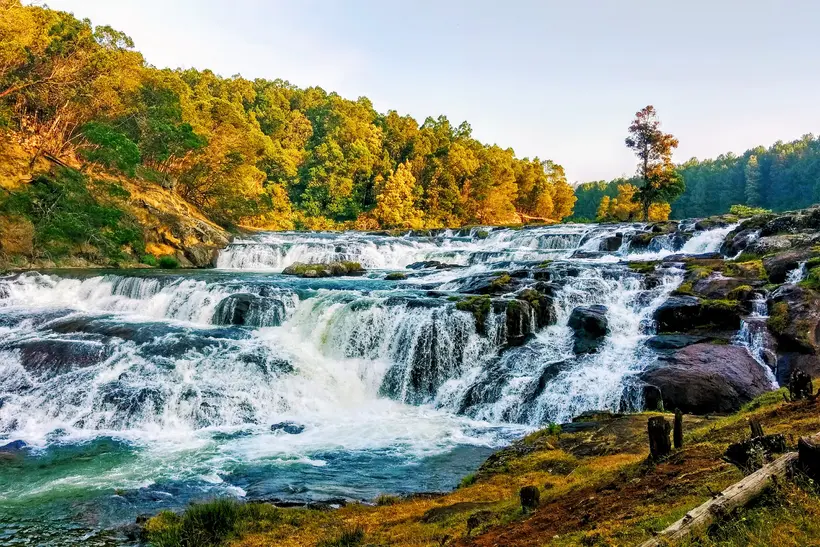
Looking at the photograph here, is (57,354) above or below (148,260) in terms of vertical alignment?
below

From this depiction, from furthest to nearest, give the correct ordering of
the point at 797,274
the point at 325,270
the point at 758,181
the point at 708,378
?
the point at 758,181 → the point at 325,270 → the point at 797,274 → the point at 708,378

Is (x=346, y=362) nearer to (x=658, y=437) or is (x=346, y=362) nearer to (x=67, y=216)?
(x=658, y=437)

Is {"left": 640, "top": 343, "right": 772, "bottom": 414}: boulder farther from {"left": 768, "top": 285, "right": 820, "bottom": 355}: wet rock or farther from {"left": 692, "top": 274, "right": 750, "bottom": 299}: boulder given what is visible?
{"left": 692, "top": 274, "right": 750, "bottom": 299}: boulder

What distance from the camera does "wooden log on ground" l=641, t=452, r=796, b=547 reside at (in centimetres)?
282

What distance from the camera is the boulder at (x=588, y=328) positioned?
12.9 meters

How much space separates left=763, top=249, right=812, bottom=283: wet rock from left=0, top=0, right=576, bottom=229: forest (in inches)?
1095

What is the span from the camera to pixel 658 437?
16.1 feet

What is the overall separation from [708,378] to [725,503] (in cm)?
856

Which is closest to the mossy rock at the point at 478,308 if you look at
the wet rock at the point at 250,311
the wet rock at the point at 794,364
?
the wet rock at the point at 250,311

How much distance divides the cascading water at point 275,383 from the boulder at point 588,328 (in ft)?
0.77

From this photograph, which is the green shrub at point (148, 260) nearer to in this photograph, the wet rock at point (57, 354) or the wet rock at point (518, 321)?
the wet rock at point (57, 354)

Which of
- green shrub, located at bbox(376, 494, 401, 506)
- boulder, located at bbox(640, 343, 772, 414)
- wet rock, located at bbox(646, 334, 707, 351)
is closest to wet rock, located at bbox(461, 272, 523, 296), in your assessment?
wet rock, located at bbox(646, 334, 707, 351)

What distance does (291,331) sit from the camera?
15.1 m

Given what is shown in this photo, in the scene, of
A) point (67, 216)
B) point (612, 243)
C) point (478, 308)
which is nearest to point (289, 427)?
point (478, 308)
